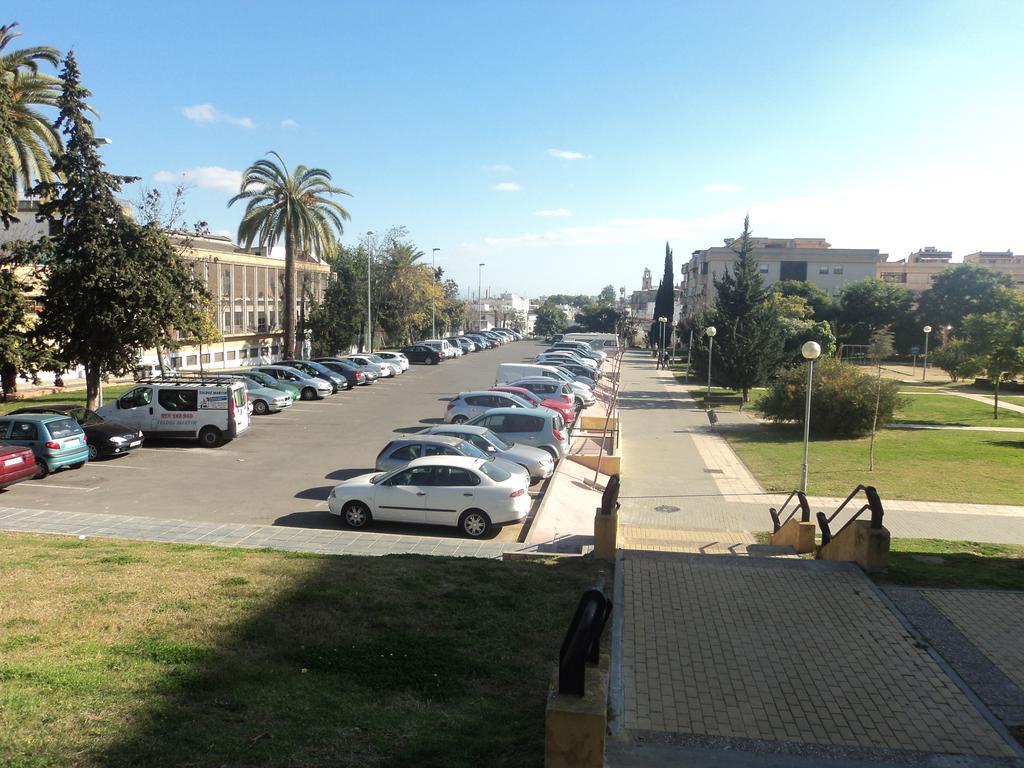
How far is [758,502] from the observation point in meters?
18.7

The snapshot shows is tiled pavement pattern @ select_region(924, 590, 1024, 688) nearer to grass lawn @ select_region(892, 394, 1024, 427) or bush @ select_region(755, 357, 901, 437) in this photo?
bush @ select_region(755, 357, 901, 437)

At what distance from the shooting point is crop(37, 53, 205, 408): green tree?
24.4 meters

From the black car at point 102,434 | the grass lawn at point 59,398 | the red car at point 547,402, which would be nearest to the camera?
the black car at point 102,434

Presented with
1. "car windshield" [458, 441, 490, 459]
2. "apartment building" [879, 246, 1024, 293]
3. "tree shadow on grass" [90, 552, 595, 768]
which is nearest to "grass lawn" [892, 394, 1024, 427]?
"car windshield" [458, 441, 490, 459]

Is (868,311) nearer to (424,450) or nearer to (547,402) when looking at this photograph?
(547,402)

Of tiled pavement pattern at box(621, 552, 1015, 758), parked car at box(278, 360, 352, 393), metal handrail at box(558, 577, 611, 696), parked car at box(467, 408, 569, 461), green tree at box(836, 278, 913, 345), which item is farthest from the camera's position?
green tree at box(836, 278, 913, 345)

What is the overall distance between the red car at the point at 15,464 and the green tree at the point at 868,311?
210 ft

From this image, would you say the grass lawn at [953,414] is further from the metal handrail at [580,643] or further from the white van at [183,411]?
the metal handrail at [580,643]

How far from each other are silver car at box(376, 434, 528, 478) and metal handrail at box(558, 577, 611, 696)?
11.6m

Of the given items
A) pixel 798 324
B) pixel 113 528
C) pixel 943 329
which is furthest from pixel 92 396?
pixel 943 329

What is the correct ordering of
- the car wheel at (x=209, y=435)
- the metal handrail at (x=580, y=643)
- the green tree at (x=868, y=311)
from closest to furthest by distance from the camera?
the metal handrail at (x=580, y=643) → the car wheel at (x=209, y=435) → the green tree at (x=868, y=311)

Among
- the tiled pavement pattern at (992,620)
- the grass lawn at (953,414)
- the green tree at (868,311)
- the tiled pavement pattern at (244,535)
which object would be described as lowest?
the grass lawn at (953,414)

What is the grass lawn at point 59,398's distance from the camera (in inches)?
1096

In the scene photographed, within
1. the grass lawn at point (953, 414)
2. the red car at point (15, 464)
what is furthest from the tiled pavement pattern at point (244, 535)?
the grass lawn at point (953, 414)
